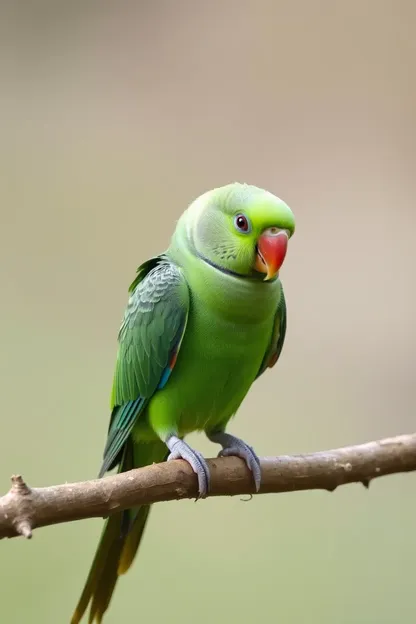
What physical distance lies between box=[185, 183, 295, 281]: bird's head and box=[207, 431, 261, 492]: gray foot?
0.35 meters

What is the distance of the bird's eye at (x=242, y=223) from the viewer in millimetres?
1304

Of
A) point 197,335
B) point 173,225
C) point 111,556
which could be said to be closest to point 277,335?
point 197,335

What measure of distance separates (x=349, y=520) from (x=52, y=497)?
1.50 meters

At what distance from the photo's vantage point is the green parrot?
132cm

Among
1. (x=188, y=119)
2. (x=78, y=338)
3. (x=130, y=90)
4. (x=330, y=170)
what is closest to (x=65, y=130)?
(x=130, y=90)

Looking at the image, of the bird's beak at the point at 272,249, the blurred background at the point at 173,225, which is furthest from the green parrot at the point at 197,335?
the blurred background at the point at 173,225

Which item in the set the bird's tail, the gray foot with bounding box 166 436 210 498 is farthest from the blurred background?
the gray foot with bounding box 166 436 210 498

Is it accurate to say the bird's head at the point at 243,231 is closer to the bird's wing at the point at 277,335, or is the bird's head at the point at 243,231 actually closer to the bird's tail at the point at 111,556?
the bird's wing at the point at 277,335

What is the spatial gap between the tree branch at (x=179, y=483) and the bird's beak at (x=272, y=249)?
1.26 ft

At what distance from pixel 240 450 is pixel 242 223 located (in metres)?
0.46

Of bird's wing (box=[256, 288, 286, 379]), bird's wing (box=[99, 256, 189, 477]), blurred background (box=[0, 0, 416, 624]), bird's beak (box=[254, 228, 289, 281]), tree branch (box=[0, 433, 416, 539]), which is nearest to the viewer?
tree branch (box=[0, 433, 416, 539])

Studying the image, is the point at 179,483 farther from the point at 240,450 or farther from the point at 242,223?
the point at 242,223

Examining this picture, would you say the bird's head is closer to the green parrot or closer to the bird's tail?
the green parrot

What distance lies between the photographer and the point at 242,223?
132 cm
